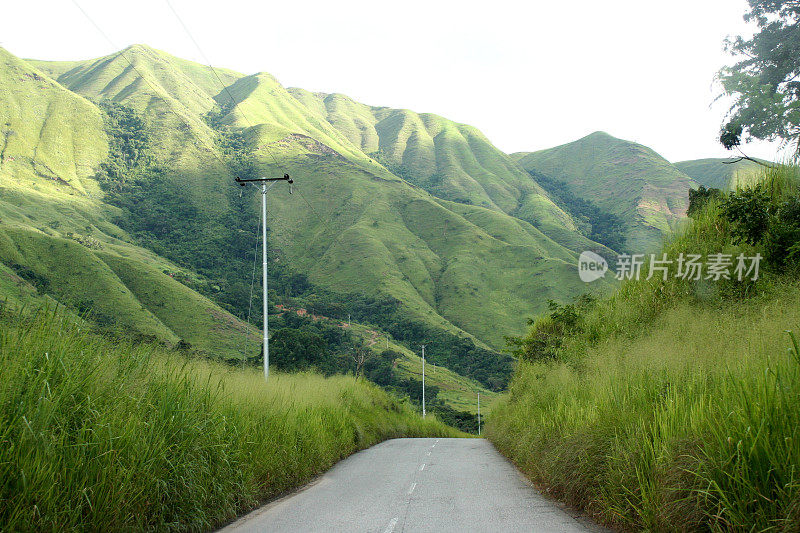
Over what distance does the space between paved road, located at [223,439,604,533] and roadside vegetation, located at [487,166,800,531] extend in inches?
26.0

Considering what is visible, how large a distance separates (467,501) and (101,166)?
176m

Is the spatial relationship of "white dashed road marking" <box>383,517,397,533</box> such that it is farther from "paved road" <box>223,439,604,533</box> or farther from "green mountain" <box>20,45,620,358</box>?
"green mountain" <box>20,45,620,358</box>

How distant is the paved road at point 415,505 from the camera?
22.7 ft


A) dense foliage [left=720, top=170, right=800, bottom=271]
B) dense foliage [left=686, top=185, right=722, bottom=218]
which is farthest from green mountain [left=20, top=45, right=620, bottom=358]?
dense foliage [left=720, top=170, right=800, bottom=271]

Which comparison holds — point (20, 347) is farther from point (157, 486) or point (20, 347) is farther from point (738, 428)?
point (738, 428)

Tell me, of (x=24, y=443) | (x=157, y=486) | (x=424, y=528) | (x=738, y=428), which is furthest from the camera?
(x=424, y=528)

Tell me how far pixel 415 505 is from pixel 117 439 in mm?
4852

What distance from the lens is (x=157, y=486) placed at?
579 centimetres

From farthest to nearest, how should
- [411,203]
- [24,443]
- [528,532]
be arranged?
[411,203] → [528,532] → [24,443]

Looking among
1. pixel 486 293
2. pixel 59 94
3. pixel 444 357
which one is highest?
pixel 59 94

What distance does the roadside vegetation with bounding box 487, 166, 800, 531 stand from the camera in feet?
14.5

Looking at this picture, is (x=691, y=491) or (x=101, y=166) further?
(x=101, y=166)

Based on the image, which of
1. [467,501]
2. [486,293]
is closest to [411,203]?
[486,293]

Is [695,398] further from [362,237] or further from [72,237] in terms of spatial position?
[362,237]
